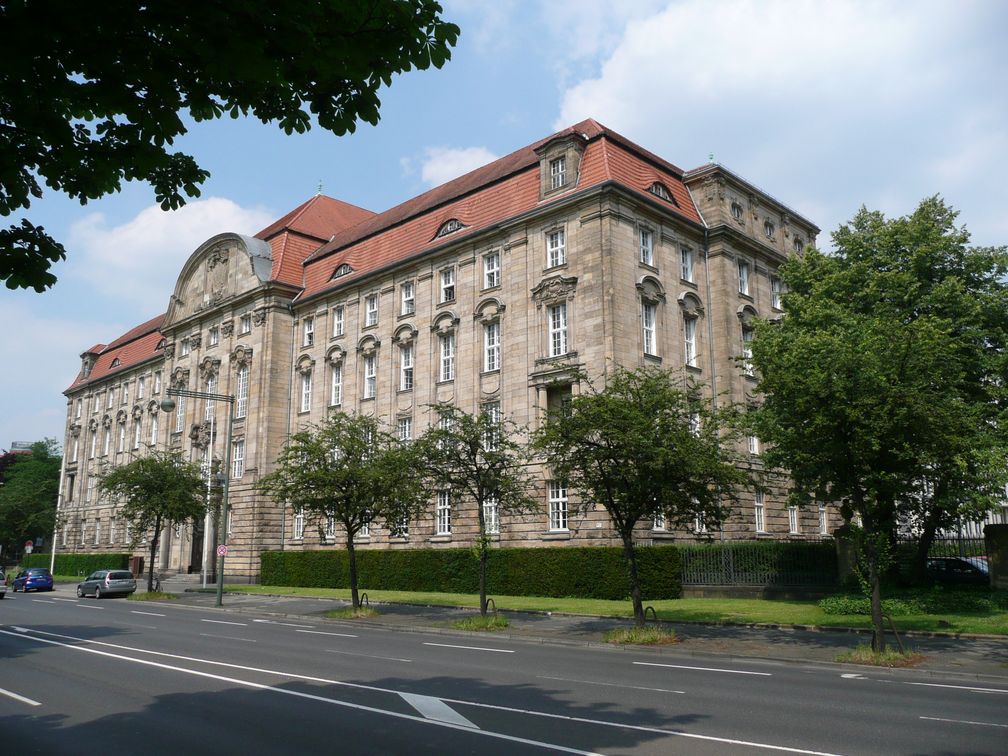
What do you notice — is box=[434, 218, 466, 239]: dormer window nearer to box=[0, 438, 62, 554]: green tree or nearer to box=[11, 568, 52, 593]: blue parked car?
box=[11, 568, 52, 593]: blue parked car

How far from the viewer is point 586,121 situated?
136 feet

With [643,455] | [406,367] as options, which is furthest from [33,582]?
[643,455]

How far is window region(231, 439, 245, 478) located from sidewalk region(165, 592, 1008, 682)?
66.8ft

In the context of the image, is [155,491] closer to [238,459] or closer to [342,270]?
[238,459]

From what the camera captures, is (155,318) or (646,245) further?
(155,318)

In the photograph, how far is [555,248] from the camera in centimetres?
3694

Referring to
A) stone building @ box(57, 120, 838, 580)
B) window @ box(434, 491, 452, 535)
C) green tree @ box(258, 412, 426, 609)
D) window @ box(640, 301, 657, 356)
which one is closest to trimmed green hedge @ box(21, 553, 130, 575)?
stone building @ box(57, 120, 838, 580)

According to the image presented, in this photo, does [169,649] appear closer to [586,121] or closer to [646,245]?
[646,245]

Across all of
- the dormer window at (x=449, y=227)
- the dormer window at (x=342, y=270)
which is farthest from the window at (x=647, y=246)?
the dormer window at (x=342, y=270)

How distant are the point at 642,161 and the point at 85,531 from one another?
5792cm

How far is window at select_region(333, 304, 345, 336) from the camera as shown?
47.9 m

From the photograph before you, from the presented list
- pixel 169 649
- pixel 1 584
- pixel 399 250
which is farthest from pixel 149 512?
pixel 169 649

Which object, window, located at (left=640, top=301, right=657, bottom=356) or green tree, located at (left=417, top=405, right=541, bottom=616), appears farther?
window, located at (left=640, top=301, right=657, bottom=356)

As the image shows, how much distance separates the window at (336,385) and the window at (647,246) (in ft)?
63.5
